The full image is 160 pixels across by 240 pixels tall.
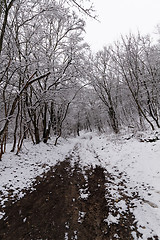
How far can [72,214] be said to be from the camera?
2.95m

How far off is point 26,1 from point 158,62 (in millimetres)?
12372

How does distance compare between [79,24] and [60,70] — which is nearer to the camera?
[60,70]

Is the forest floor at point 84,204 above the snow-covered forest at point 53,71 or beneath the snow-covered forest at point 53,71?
beneath

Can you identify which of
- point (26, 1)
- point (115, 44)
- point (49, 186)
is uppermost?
point (115, 44)

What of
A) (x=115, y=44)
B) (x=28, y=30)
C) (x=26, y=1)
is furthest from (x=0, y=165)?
(x=115, y=44)

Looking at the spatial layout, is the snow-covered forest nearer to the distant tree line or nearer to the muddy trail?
the distant tree line

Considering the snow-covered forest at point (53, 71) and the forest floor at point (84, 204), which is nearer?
the forest floor at point (84, 204)

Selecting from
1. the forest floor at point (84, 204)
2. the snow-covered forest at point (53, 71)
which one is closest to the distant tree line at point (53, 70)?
the snow-covered forest at point (53, 71)

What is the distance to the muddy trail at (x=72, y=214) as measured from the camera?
94.6 inches

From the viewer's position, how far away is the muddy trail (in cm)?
240

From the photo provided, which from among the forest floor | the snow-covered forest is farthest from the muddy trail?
the snow-covered forest

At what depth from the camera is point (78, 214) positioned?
2.93 meters

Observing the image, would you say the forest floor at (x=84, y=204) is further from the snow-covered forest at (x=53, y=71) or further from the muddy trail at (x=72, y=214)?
the snow-covered forest at (x=53, y=71)

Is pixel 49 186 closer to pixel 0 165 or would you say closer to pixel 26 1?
pixel 0 165
